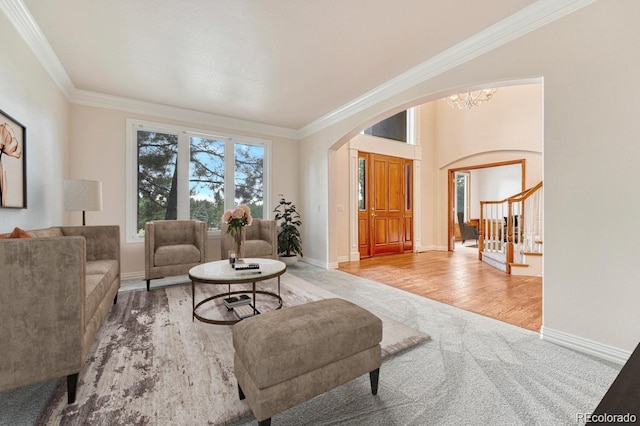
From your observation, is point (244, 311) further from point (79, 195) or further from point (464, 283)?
point (464, 283)

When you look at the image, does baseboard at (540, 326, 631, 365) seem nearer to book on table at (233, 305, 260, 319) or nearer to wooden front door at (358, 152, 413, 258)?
book on table at (233, 305, 260, 319)

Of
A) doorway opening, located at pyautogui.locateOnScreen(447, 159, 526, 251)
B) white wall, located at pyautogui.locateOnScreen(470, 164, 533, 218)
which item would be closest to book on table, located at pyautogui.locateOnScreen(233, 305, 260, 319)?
doorway opening, located at pyautogui.locateOnScreen(447, 159, 526, 251)

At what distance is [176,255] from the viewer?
11.6 ft

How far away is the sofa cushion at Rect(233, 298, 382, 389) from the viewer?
1197mm

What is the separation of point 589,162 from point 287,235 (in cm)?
418

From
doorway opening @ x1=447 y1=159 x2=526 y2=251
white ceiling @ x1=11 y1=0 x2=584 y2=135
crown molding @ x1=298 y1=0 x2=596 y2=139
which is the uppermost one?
white ceiling @ x1=11 y1=0 x2=584 y2=135

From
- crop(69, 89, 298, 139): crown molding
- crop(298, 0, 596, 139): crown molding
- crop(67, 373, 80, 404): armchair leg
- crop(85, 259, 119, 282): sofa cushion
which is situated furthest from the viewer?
crop(69, 89, 298, 139): crown molding

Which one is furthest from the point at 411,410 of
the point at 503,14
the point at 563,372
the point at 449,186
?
the point at 449,186

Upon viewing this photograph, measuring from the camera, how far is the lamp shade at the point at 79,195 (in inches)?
119

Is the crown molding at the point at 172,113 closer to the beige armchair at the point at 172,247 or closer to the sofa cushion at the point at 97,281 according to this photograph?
the beige armchair at the point at 172,247

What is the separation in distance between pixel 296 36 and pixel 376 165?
12.8 feet

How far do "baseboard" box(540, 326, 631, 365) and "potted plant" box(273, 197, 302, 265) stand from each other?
147 inches

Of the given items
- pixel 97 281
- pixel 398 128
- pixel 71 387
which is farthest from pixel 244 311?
pixel 398 128

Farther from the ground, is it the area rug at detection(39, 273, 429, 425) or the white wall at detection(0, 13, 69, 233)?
the white wall at detection(0, 13, 69, 233)
